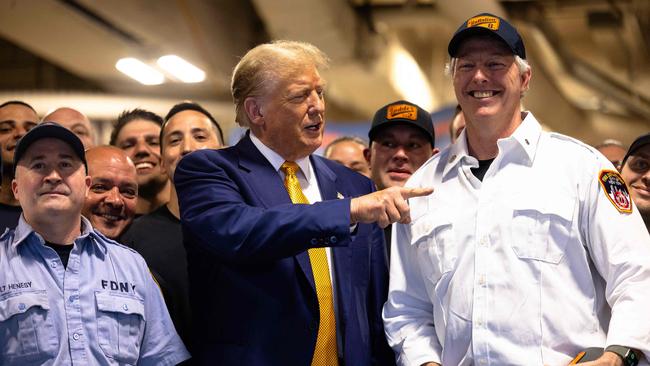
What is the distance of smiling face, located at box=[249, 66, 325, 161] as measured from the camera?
274 cm

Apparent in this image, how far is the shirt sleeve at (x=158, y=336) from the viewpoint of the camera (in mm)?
2605

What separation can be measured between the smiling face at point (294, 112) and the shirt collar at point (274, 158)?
2 cm

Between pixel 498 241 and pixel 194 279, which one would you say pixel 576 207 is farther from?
pixel 194 279

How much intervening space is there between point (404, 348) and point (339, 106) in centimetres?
804

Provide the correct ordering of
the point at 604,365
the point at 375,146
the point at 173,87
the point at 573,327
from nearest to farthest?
the point at 604,365 < the point at 573,327 < the point at 375,146 < the point at 173,87

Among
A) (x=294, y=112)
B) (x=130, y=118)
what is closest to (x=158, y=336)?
(x=294, y=112)

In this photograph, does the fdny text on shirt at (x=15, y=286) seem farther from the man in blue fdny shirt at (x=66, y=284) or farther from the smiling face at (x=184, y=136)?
the smiling face at (x=184, y=136)

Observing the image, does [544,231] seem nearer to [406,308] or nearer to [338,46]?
[406,308]

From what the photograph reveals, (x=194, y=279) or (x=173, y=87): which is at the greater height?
(x=173, y=87)

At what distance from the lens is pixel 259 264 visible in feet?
Result: 8.51

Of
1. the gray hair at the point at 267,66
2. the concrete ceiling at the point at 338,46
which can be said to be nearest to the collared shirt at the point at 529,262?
the gray hair at the point at 267,66

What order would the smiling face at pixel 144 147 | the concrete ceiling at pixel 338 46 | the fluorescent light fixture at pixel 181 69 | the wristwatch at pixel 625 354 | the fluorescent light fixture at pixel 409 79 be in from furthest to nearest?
the fluorescent light fixture at pixel 409 79, the fluorescent light fixture at pixel 181 69, the concrete ceiling at pixel 338 46, the smiling face at pixel 144 147, the wristwatch at pixel 625 354

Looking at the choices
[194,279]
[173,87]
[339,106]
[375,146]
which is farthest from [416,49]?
[194,279]

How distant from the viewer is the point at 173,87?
30.6 feet
